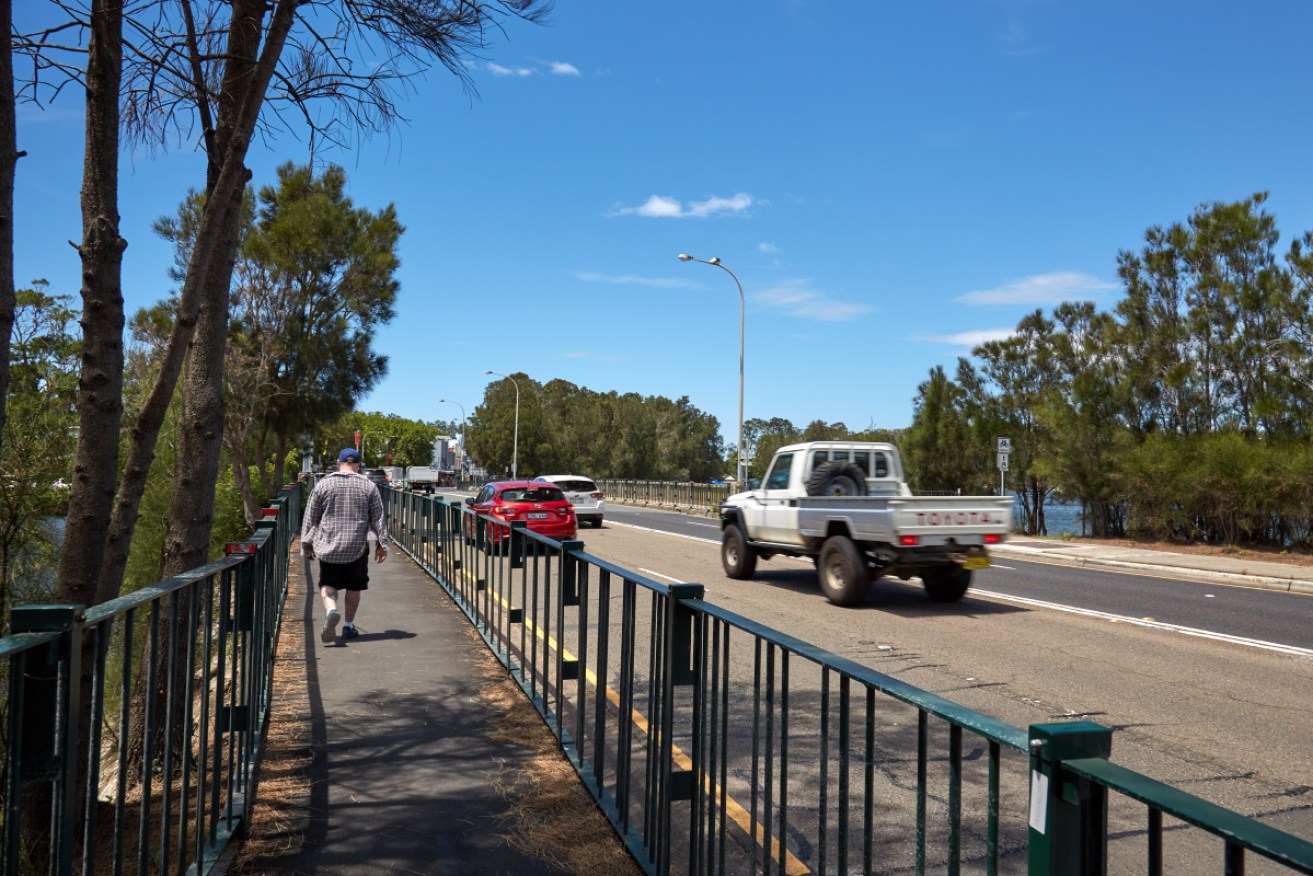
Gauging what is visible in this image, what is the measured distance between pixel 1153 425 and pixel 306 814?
2421cm

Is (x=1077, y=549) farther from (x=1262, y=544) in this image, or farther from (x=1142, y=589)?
(x=1142, y=589)

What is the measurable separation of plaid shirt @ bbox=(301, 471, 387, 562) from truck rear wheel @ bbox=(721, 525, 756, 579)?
739cm

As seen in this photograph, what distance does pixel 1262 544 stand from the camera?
2139 centimetres

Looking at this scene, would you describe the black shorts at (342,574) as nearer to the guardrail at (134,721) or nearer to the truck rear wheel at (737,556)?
the guardrail at (134,721)

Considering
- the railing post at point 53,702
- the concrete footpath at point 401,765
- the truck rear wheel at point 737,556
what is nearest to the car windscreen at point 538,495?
the truck rear wheel at point 737,556

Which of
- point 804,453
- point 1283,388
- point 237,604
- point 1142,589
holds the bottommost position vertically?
point 1142,589

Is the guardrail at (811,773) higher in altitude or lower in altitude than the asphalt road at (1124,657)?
higher

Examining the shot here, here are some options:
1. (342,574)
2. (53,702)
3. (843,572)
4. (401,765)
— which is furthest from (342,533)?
(53,702)

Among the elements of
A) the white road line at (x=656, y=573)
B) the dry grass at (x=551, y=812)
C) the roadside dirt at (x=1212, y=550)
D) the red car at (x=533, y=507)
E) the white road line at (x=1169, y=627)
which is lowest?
the white road line at (x=1169, y=627)

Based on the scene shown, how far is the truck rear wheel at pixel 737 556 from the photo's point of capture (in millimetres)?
15500

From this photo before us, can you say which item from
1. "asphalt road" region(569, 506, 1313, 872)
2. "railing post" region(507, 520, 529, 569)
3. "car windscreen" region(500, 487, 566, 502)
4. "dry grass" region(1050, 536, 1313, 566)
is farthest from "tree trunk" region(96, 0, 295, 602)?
"dry grass" region(1050, 536, 1313, 566)

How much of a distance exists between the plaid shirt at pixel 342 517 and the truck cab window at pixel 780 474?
7045 millimetres

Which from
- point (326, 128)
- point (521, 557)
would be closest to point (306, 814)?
point (521, 557)

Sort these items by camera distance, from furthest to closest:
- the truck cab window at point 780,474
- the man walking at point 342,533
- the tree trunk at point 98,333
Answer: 1. the truck cab window at point 780,474
2. the man walking at point 342,533
3. the tree trunk at point 98,333
